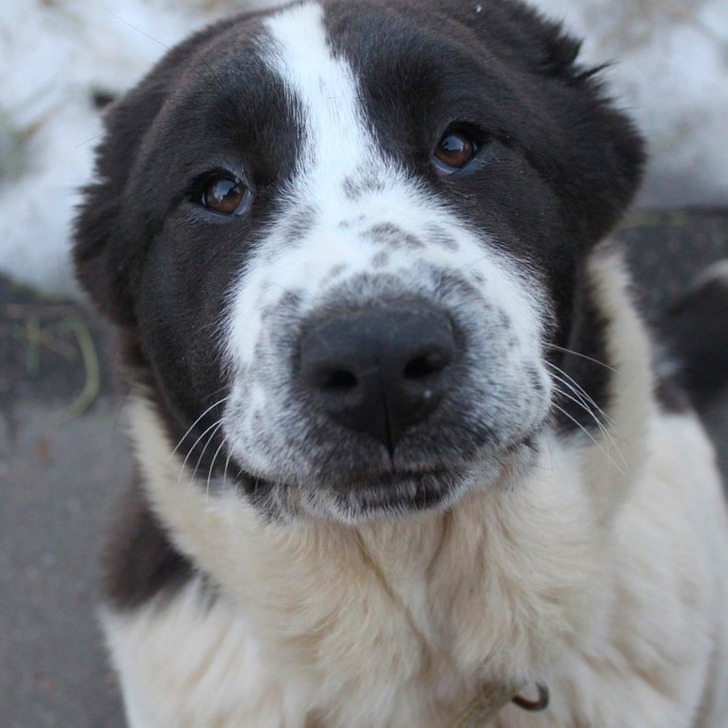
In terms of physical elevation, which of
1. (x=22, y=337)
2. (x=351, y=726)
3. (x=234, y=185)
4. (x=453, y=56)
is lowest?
(x=22, y=337)

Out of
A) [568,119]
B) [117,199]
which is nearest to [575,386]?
[568,119]

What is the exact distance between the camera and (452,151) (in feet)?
7.34

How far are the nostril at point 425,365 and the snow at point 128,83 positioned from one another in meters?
3.41

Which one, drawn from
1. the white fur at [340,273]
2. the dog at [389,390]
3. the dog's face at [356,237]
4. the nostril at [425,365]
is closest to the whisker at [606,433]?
the dog at [389,390]

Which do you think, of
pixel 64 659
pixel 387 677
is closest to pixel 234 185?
pixel 387 677

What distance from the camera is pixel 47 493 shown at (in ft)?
13.6

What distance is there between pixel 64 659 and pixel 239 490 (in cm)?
178

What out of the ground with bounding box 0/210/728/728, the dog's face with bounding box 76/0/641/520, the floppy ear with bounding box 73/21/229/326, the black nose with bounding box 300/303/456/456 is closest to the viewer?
the black nose with bounding box 300/303/456/456

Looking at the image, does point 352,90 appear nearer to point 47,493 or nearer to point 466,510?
point 466,510

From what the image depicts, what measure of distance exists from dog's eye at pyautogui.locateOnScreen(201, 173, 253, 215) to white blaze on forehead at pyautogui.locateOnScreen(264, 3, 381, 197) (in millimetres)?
187

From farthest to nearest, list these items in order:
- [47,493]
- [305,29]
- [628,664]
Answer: [47,493] → [628,664] → [305,29]

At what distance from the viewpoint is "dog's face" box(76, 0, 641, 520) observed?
5.89 ft

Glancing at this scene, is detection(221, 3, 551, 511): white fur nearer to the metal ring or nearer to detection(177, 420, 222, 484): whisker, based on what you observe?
detection(177, 420, 222, 484): whisker

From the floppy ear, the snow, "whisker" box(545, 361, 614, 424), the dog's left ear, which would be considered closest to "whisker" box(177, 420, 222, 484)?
the floppy ear
